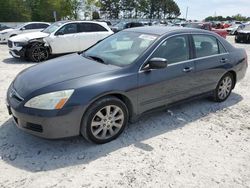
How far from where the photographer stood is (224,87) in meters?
5.24

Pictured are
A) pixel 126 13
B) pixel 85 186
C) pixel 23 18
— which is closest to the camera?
pixel 85 186

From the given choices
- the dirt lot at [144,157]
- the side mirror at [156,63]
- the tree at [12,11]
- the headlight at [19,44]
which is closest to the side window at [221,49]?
the dirt lot at [144,157]

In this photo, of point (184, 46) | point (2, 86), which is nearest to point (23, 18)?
point (2, 86)

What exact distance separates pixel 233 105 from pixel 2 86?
5133 millimetres

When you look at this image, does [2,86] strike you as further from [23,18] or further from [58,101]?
[23,18]

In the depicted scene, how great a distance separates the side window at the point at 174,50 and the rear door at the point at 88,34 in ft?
22.0

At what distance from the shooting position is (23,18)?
141 feet

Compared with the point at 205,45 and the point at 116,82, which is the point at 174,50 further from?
the point at 116,82

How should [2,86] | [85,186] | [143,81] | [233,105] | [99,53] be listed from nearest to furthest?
[85,186]
[143,81]
[99,53]
[233,105]
[2,86]

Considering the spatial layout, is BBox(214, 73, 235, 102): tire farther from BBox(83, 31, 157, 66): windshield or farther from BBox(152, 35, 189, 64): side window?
BBox(83, 31, 157, 66): windshield

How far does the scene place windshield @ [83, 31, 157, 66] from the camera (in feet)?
12.8

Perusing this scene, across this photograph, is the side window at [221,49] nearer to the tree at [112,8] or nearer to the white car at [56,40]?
the white car at [56,40]

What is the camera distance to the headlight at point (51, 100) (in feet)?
10.3

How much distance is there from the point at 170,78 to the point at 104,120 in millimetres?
1282
